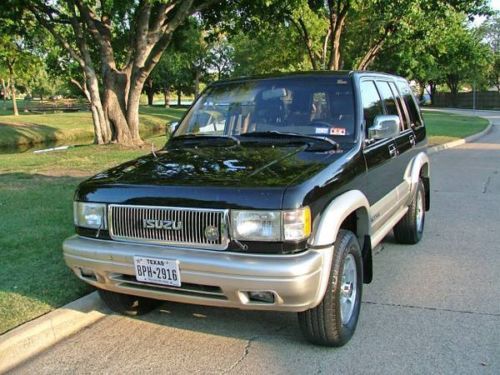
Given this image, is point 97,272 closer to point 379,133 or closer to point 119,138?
point 379,133

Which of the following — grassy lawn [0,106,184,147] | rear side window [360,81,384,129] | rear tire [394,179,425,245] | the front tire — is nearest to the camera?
the front tire

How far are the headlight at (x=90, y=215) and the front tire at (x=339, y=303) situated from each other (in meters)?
1.50

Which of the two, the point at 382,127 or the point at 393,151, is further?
the point at 393,151

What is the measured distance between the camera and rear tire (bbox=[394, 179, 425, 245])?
6.49 meters

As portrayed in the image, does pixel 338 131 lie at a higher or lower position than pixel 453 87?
higher

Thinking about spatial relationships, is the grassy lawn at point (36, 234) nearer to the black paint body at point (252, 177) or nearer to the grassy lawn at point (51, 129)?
the black paint body at point (252, 177)

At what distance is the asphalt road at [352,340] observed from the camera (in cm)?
375

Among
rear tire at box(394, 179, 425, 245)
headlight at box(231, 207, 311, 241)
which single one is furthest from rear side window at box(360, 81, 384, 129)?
headlight at box(231, 207, 311, 241)

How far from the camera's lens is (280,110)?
4.97m

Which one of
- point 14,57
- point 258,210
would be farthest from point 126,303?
point 14,57

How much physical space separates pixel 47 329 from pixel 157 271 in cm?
114

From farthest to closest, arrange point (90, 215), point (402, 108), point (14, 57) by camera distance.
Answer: point (14, 57), point (402, 108), point (90, 215)

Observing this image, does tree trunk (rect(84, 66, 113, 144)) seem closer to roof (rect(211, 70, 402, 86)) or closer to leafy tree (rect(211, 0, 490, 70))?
leafy tree (rect(211, 0, 490, 70))

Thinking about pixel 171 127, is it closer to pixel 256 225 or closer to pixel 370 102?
pixel 370 102
